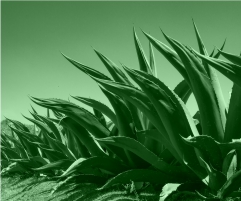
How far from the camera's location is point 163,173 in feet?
4.63

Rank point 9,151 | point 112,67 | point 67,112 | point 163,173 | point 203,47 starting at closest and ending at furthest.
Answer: point 163,173 < point 203,47 < point 67,112 < point 112,67 < point 9,151

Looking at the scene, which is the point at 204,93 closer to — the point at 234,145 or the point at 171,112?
the point at 171,112

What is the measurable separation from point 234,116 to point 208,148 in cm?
16

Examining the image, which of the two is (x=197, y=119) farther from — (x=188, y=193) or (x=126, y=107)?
(x=188, y=193)

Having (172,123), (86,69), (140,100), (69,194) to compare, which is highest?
(86,69)

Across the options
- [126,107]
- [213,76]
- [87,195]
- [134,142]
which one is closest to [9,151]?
[87,195]

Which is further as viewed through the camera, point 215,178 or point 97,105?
point 97,105

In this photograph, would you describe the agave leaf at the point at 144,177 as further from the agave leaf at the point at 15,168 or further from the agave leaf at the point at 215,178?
the agave leaf at the point at 15,168

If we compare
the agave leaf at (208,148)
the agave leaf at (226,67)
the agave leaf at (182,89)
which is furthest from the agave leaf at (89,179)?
the agave leaf at (226,67)

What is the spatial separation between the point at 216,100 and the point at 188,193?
Result: 399mm

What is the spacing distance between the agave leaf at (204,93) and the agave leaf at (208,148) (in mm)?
108

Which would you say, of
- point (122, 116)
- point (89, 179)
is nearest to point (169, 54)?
point (122, 116)

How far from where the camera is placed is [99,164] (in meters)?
1.64

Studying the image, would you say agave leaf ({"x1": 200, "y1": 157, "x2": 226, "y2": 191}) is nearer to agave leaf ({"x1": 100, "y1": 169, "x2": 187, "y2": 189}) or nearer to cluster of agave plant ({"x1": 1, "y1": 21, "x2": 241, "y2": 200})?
cluster of agave plant ({"x1": 1, "y1": 21, "x2": 241, "y2": 200})
